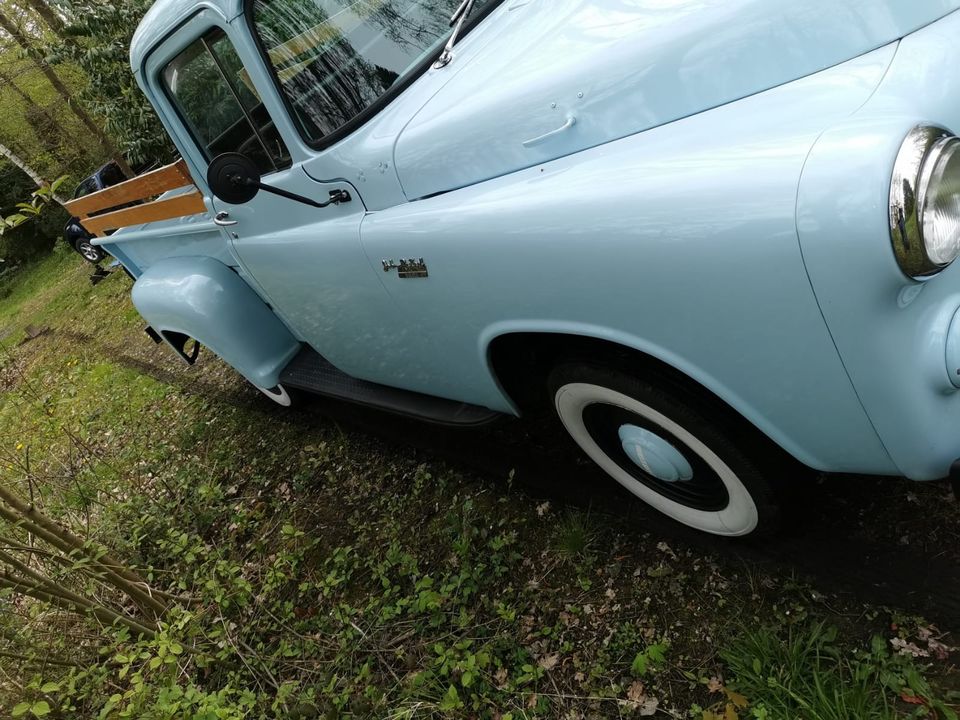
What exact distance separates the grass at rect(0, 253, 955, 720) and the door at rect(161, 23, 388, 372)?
2.81 feet

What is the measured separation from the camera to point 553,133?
172 centimetres

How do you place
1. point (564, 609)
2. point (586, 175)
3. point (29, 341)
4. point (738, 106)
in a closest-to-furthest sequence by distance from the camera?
point (738, 106) < point (586, 175) < point (564, 609) < point (29, 341)

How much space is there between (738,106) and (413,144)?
3.22 feet

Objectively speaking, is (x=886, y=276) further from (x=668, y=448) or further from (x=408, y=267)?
(x=408, y=267)

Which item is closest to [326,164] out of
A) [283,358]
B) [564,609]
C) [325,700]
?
[283,358]

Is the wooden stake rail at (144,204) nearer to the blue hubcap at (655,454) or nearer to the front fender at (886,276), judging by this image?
the blue hubcap at (655,454)

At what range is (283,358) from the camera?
128 inches

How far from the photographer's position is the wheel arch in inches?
57.4

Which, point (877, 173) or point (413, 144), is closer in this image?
point (877, 173)

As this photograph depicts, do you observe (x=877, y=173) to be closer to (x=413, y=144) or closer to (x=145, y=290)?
(x=413, y=144)

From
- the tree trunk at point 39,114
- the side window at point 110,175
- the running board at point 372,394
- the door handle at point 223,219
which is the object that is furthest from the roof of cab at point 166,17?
the tree trunk at point 39,114

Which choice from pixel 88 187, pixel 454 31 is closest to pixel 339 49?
pixel 454 31

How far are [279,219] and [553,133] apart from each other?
129 centimetres

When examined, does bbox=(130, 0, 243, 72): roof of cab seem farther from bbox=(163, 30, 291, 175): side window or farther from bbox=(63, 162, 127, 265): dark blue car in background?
bbox=(63, 162, 127, 265): dark blue car in background
